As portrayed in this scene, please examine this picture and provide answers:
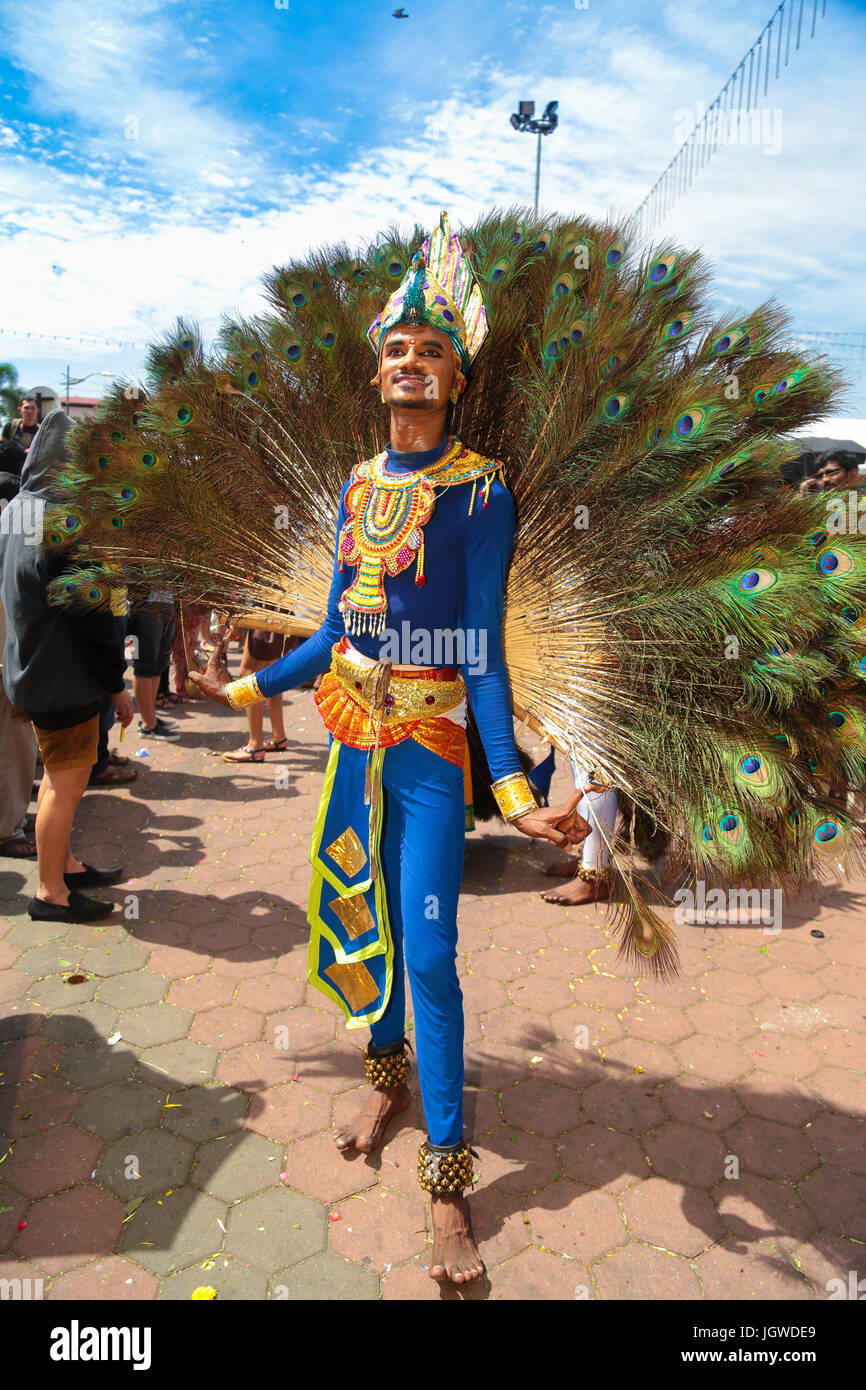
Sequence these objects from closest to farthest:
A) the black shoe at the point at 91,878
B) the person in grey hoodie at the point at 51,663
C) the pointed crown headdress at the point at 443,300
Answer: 1. the pointed crown headdress at the point at 443,300
2. the person in grey hoodie at the point at 51,663
3. the black shoe at the point at 91,878

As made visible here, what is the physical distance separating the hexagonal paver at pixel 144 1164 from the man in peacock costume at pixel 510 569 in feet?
1.93

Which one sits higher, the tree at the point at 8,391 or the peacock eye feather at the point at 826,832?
the tree at the point at 8,391

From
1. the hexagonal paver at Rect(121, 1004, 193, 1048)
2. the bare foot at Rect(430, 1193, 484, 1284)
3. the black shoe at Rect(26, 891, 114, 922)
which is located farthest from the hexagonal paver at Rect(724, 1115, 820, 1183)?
the black shoe at Rect(26, 891, 114, 922)

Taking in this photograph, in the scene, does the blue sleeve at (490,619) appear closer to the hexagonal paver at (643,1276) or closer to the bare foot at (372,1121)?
the bare foot at (372,1121)

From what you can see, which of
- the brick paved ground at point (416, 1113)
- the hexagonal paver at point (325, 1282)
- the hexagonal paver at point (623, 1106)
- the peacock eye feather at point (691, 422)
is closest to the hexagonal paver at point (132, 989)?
the brick paved ground at point (416, 1113)

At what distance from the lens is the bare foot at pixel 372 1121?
2.71 meters

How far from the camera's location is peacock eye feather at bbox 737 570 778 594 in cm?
211

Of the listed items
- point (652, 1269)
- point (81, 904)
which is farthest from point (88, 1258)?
point (81, 904)

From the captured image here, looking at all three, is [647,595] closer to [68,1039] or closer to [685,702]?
[685,702]

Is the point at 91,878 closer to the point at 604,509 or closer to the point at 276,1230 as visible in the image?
the point at 276,1230

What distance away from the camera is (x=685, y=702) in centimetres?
228

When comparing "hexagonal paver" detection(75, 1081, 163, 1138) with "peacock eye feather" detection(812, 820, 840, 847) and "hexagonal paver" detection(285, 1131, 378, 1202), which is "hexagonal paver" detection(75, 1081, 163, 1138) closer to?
"hexagonal paver" detection(285, 1131, 378, 1202)

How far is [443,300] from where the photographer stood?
2.30 metres
